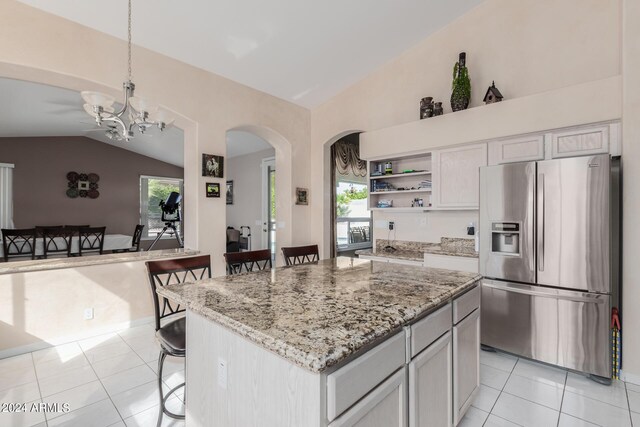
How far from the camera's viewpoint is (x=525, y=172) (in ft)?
8.77

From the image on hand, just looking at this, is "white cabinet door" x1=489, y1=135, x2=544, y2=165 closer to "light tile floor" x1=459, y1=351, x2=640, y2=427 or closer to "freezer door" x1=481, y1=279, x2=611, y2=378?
"freezer door" x1=481, y1=279, x2=611, y2=378

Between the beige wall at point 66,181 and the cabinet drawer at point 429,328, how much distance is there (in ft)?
25.9

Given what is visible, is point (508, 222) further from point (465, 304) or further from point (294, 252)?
point (294, 252)

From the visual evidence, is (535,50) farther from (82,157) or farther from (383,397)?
(82,157)

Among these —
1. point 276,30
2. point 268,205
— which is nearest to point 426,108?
point 276,30

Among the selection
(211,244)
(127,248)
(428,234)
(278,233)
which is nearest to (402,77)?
(428,234)

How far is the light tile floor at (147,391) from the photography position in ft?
6.41

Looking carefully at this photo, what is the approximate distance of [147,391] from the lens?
2.24 m

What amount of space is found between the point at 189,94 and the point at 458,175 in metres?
3.29

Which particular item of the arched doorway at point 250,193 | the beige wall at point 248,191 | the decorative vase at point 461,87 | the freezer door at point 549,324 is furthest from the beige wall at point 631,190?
the beige wall at point 248,191

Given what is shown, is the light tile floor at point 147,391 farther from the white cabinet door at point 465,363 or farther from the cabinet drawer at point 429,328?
the cabinet drawer at point 429,328

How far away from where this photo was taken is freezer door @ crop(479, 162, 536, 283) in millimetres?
2652

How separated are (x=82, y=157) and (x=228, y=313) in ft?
25.1

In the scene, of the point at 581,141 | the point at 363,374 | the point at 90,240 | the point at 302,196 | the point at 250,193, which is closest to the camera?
the point at 363,374
